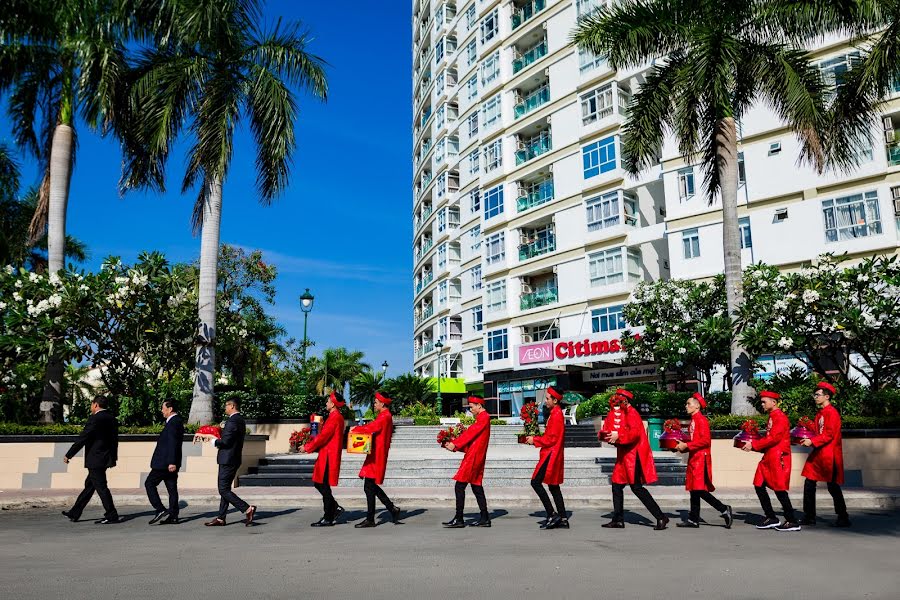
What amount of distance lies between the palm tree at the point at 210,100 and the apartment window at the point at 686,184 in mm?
20165

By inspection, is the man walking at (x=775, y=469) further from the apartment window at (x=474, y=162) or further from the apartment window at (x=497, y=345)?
the apartment window at (x=474, y=162)

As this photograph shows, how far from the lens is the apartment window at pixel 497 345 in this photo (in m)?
41.2

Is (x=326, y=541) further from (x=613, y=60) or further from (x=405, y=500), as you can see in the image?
(x=613, y=60)

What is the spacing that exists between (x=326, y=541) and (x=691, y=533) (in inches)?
177

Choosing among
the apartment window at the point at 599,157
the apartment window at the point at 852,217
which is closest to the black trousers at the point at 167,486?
the apartment window at the point at 852,217

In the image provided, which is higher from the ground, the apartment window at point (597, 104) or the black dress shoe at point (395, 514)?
the apartment window at point (597, 104)

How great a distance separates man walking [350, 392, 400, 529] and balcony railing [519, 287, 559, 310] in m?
29.0

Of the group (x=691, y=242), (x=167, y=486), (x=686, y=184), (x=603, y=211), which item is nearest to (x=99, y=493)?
(x=167, y=486)

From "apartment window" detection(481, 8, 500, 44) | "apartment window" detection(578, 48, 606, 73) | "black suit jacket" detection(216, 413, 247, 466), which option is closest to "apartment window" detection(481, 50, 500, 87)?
"apartment window" detection(481, 8, 500, 44)

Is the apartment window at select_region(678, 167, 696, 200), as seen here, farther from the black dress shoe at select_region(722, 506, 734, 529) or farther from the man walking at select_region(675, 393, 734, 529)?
the black dress shoe at select_region(722, 506, 734, 529)

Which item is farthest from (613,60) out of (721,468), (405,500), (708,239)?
(708,239)

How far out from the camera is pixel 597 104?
37188 mm

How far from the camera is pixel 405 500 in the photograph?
1259 cm

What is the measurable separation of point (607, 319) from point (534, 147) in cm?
1183
